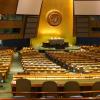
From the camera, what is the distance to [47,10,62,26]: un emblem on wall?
3469 centimetres

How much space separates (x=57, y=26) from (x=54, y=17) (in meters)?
1.07

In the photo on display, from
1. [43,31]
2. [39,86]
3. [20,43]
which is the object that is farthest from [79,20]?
[39,86]

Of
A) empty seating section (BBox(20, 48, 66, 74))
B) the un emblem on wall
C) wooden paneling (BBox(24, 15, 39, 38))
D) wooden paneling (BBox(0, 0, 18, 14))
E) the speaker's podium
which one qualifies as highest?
wooden paneling (BBox(0, 0, 18, 14))

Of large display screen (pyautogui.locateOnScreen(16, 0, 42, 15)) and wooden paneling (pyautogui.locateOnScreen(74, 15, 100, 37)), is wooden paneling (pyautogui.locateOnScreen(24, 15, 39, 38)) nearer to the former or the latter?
large display screen (pyautogui.locateOnScreen(16, 0, 42, 15))

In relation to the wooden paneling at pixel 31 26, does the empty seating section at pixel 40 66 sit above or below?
below

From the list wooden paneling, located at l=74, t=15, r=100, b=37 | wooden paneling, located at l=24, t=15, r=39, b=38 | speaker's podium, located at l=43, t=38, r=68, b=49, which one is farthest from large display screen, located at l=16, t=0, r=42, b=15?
wooden paneling, located at l=74, t=15, r=100, b=37

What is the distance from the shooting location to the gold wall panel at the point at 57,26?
34.7 m

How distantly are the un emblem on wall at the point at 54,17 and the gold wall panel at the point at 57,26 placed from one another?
12.0 inches

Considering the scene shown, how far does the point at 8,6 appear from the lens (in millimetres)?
31297

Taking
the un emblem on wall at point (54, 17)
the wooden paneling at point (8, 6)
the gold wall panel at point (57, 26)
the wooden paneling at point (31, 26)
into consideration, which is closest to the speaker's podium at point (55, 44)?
the wooden paneling at point (31, 26)

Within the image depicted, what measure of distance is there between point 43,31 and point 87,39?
4.69 meters

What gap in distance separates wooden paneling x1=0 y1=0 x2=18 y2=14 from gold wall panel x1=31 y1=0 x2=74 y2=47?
167 inches

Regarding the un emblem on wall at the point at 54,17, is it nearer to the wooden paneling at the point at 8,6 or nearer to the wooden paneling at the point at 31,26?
the wooden paneling at the point at 31,26

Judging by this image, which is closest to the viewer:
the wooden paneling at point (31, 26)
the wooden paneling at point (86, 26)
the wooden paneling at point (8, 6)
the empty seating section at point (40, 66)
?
the empty seating section at point (40, 66)
